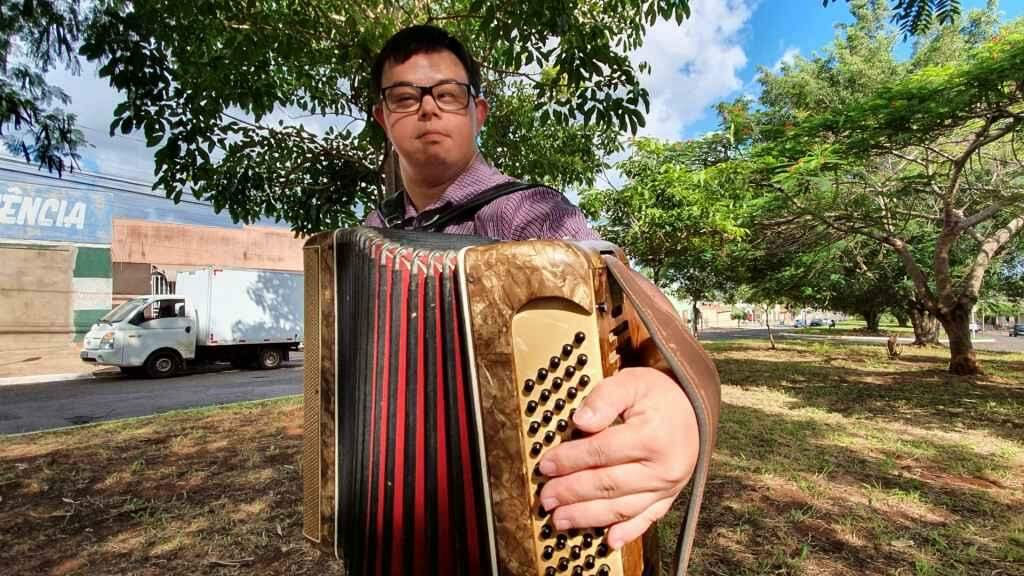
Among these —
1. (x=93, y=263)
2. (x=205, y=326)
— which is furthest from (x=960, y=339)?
(x=93, y=263)

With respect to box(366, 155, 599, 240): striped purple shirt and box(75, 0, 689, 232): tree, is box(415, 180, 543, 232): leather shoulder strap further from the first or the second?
box(75, 0, 689, 232): tree

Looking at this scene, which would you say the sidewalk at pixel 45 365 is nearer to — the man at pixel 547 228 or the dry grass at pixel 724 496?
the dry grass at pixel 724 496

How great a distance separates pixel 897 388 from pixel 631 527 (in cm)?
981

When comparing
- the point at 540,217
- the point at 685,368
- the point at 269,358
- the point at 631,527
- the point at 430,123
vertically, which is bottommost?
the point at 269,358

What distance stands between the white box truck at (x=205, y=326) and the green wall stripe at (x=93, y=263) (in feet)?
30.9

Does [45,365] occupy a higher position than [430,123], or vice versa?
[430,123]

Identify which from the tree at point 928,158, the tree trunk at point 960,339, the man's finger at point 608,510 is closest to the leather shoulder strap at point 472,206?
the man's finger at point 608,510

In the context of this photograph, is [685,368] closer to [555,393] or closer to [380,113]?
[555,393]

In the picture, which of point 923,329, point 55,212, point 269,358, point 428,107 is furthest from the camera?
point 55,212

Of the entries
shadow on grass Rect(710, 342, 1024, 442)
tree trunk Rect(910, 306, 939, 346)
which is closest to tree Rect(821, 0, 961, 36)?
shadow on grass Rect(710, 342, 1024, 442)

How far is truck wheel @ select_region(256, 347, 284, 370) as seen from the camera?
12.5m

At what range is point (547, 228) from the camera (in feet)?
3.65

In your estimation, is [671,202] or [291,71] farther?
[671,202]

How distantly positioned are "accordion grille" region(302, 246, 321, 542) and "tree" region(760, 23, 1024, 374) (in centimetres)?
692
